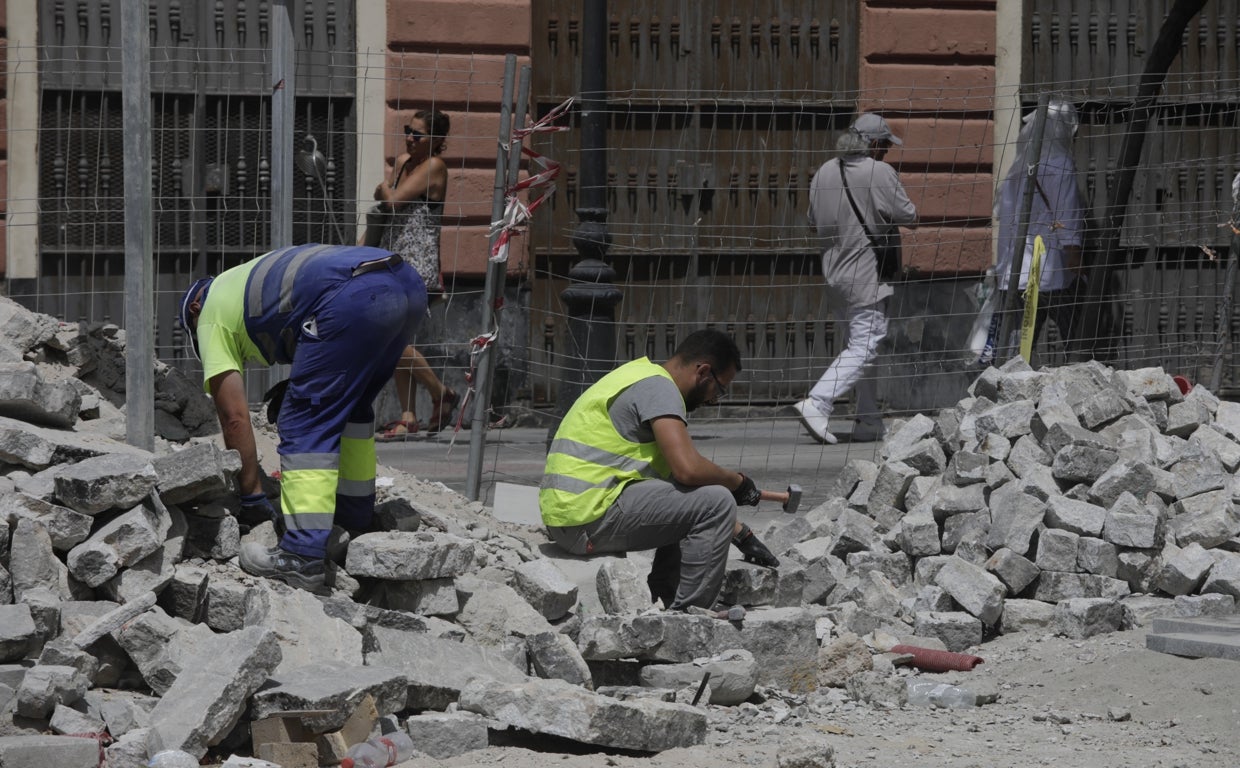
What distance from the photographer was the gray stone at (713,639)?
5.44 meters

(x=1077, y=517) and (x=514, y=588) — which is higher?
(x=1077, y=517)

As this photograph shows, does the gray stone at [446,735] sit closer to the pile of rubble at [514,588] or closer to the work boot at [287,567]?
the pile of rubble at [514,588]

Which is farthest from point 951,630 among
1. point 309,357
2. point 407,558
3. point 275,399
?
point 275,399

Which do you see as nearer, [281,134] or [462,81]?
[281,134]

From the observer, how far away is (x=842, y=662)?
Result: 568cm

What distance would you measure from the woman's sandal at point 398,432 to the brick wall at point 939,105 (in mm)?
4262

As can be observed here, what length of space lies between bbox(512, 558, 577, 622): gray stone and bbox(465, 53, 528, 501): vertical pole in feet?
5.96

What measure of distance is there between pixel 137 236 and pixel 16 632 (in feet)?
7.07

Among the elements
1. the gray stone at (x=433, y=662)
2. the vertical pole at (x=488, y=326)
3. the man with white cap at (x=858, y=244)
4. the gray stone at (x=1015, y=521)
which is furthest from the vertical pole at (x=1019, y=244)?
the gray stone at (x=433, y=662)

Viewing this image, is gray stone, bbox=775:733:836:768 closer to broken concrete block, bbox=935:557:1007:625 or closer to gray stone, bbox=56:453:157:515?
broken concrete block, bbox=935:557:1007:625

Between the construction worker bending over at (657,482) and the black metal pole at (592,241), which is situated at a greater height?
the black metal pole at (592,241)

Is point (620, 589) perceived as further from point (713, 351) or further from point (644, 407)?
point (713, 351)

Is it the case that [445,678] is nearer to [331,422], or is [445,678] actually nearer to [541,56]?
[331,422]

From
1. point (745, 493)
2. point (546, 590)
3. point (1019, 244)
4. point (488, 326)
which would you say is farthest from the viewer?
point (1019, 244)
